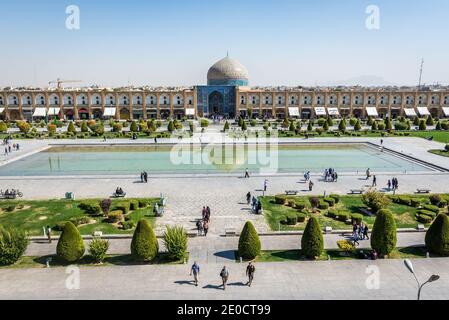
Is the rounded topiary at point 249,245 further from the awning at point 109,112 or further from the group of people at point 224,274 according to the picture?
the awning at point 109,112

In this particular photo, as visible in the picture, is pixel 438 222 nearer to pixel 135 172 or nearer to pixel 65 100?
pixel 135 172

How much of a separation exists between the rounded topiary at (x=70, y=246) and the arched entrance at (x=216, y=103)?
6036 cm

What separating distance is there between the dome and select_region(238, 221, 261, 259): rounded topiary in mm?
62162

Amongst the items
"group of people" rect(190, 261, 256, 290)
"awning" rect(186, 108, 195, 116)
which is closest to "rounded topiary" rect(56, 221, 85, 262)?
"group of people" rect(190, 261, 256, 290)

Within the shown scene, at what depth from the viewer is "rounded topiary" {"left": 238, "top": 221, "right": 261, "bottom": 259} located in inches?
551

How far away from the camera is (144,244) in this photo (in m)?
13.8

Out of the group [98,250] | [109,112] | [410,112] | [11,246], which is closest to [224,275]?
[98,250]

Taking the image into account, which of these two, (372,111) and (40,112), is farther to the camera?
(372,111)

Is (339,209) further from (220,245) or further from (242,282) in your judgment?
(242,282)

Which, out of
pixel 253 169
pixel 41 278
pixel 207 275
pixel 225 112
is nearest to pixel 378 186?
pixel 253 169

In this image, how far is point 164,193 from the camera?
22.9 meters

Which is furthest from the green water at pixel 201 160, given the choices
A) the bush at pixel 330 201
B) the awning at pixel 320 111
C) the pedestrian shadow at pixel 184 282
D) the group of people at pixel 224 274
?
the awning at pixel 320 111

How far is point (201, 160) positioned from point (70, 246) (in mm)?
20380

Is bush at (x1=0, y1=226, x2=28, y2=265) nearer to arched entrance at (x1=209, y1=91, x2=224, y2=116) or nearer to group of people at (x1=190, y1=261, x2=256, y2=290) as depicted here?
group of people at (x1=190, y1=261, x2=256, y2=290)
